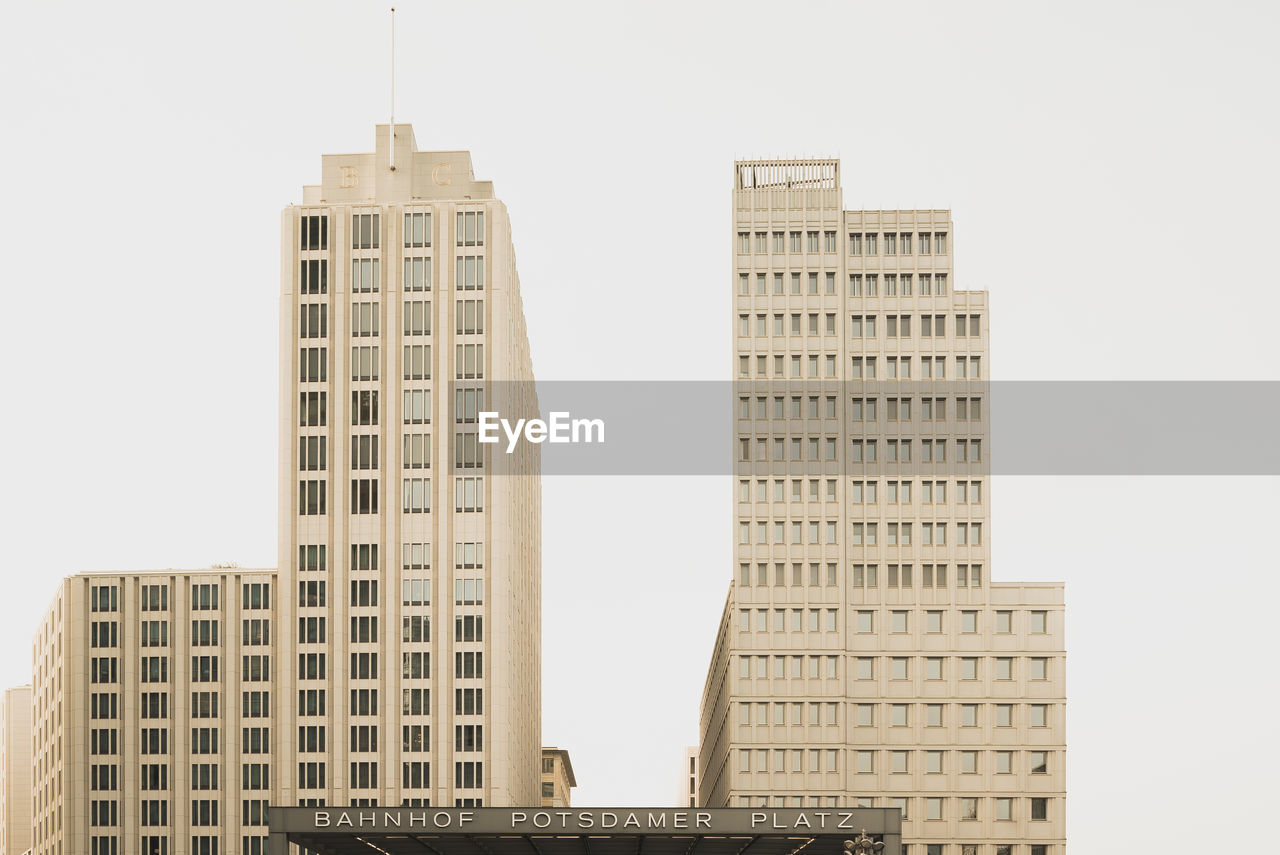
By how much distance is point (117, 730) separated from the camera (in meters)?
119

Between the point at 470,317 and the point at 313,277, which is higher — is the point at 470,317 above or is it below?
below

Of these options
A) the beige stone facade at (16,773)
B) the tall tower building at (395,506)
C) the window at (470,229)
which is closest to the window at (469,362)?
the tall tower building at (395,506)

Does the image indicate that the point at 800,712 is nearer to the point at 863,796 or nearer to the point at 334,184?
the point at 863,796

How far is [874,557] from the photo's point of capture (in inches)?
4505

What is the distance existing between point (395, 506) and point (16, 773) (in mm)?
100880

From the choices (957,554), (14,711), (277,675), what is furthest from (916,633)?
(14,711)

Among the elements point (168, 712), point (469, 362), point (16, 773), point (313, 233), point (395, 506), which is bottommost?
point (16, 773)

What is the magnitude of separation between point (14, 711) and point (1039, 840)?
129859 millimetres

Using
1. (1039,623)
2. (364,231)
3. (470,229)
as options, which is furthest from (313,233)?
(1039,623)

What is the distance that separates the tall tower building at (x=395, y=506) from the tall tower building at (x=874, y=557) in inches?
656

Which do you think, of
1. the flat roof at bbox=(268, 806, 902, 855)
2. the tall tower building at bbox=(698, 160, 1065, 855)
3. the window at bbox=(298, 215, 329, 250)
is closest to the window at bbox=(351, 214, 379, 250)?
the window at bbox=(298, 215, 329, 250)

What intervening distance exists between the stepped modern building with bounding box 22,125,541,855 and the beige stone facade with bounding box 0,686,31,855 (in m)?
78.9

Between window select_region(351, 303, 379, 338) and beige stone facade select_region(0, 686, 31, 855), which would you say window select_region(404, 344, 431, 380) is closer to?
window select_region(351, 303, 379, 338)

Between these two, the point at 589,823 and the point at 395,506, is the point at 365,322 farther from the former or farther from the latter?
the point at 589,823
